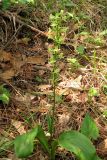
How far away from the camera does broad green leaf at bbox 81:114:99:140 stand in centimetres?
207

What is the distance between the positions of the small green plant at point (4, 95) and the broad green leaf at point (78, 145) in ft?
1.76

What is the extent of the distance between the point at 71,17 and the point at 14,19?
62 centimetres

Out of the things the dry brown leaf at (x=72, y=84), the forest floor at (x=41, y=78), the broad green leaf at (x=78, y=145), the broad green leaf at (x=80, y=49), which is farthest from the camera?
the broad green leaf at (x=80, y=49)

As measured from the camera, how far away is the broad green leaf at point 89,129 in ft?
6.81

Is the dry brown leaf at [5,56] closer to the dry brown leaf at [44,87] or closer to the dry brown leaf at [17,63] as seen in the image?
the dry brown leaf at [17,63]

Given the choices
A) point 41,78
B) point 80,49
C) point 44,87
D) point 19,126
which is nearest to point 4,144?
point 19,126

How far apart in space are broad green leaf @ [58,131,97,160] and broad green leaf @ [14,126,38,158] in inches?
6.1

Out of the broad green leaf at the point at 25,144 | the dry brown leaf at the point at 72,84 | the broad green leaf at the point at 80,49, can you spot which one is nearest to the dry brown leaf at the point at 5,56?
the dry brown leaf at the point at 72,84

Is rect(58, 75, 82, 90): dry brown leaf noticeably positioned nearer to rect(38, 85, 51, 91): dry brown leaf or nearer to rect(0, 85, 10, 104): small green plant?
rect(38, 85, 51, 91): dry brown leaf

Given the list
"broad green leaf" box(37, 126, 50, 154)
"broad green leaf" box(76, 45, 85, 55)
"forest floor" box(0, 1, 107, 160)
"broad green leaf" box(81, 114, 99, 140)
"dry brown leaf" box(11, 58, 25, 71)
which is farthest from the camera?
"broad green leaf" box(76, 45, 85, 55)

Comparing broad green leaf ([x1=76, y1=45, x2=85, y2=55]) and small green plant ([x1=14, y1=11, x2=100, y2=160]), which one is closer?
small green plant ([x1=14, y1=11, x2=100, y2=160])

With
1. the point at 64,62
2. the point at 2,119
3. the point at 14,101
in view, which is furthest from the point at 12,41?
the point at 2,119

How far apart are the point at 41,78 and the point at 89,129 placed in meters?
0.69

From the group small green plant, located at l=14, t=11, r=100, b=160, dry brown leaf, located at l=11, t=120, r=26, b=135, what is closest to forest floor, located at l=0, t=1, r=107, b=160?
dry brown leaf, located at l=11, t=120, r=26, b=135
